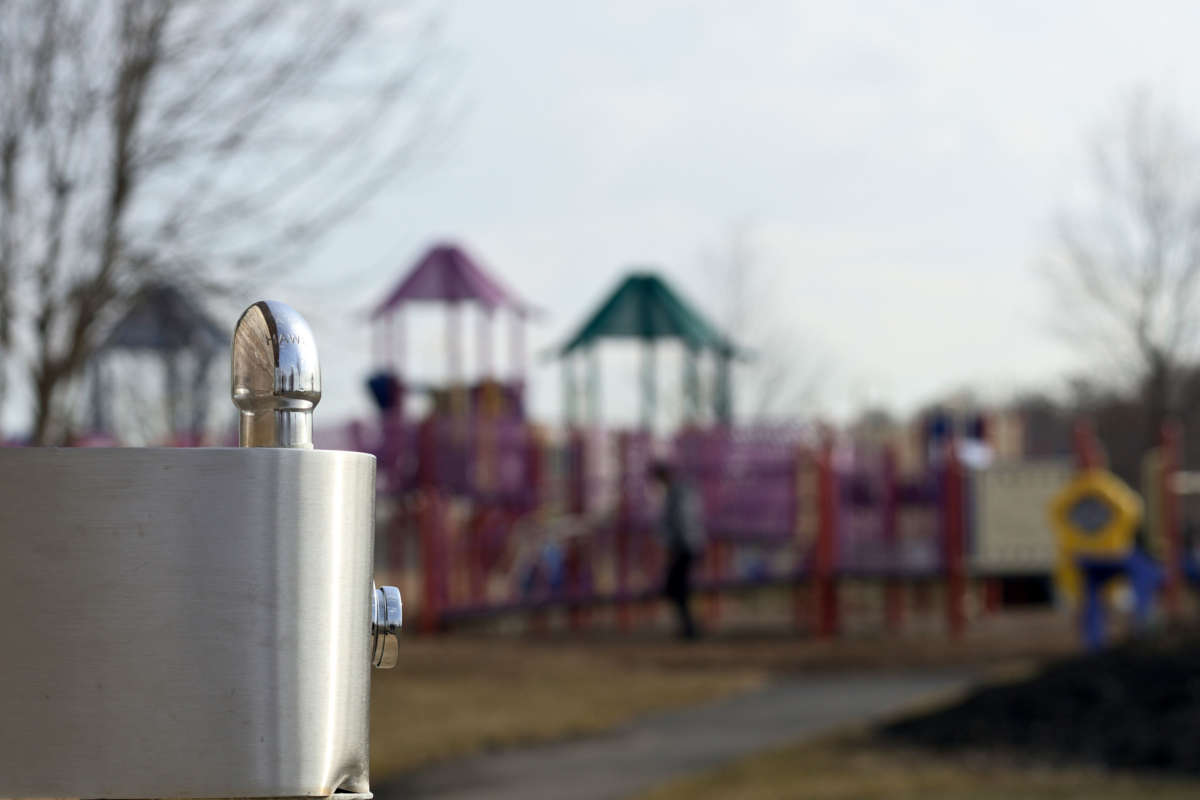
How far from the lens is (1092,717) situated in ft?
30.0

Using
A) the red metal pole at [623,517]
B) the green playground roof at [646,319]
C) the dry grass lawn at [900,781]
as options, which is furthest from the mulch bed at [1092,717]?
the green playground roof at [646,319]

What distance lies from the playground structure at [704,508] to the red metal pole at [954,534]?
0.06ft

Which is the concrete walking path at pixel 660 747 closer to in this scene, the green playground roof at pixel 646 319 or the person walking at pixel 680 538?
the person walking at pixel 680 538

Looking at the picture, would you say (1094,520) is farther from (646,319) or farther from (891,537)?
(646,319)

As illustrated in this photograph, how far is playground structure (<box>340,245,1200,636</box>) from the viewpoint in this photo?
17234mm

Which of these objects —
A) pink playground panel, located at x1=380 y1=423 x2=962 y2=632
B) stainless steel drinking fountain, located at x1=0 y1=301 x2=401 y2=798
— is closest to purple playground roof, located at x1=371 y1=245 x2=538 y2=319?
pink playground panel, located at x1=380 y1=423 x2=962 y2=632

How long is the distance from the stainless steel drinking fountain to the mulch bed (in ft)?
25.2

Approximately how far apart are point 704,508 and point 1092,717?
33.3 feet

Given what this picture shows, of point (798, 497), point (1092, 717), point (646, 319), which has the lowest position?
point (1092, 717)

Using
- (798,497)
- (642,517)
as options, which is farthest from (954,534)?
(642,517)

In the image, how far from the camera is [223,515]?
0.86 m

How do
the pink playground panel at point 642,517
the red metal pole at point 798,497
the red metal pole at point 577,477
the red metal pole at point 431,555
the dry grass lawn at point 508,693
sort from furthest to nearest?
the red metal pole at point 577,477
the red metal pole at point 798,497
the pink playground panel at point 642,517
the red metal pole at point 431,555
the dry grass lawn at point 508,693

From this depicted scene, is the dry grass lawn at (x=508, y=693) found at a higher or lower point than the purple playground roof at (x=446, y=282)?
lower

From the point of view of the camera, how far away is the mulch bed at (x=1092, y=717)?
27.7 ft
